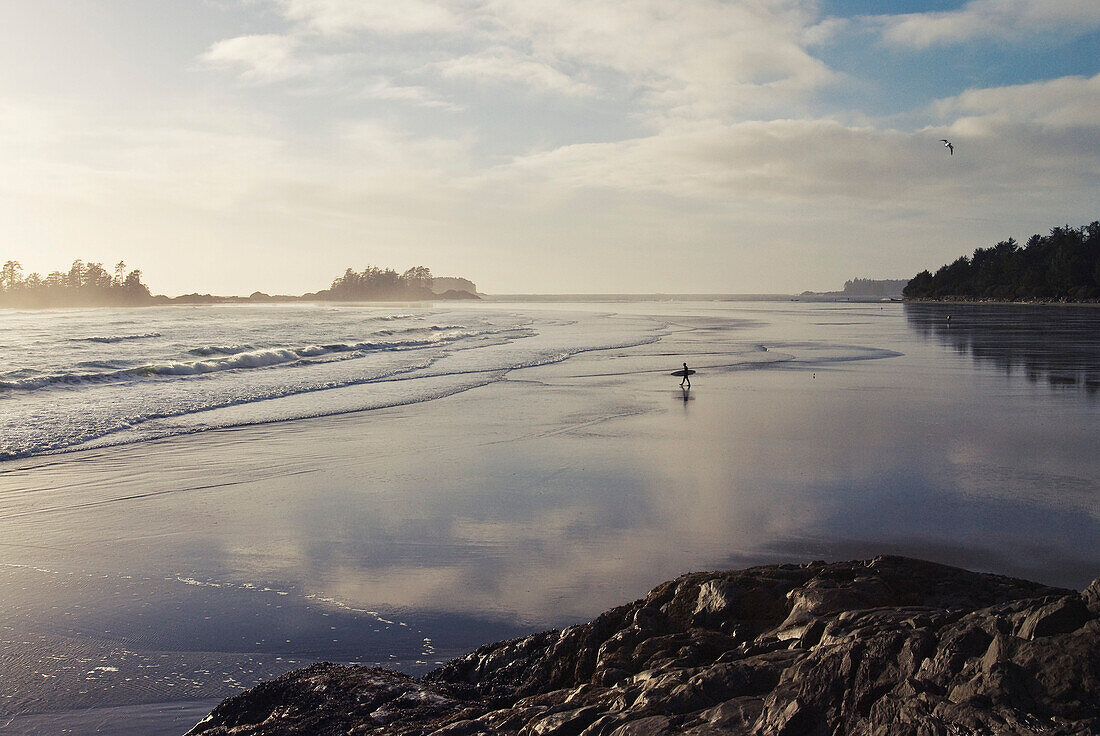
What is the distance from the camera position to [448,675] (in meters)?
4.78

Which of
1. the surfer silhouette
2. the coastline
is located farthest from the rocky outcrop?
the coastline

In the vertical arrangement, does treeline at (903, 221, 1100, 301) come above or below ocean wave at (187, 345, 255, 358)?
above

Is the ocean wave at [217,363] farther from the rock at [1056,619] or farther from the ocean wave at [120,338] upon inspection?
the rock at [1056,619]

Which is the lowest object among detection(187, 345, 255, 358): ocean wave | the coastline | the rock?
the rock

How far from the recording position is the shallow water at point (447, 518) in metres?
5.37

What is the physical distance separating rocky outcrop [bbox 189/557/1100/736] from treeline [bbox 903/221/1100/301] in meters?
106

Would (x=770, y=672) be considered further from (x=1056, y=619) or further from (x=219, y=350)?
(x=219, y=350)

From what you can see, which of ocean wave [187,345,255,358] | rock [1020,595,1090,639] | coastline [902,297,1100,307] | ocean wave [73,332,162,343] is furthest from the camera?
coastline [902,297,1100,307]

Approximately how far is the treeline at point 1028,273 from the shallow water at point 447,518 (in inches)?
3703

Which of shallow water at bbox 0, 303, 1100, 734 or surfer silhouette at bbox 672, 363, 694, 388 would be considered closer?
shallow water at bbox 0, 303, 1100, 734

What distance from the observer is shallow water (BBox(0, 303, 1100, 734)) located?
5.37 m

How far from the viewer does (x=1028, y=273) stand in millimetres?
104812

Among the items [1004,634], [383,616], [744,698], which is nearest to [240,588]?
[383,616]

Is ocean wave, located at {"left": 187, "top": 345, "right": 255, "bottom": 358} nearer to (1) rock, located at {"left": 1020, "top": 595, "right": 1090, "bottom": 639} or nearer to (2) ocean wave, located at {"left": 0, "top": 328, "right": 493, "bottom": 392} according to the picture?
(2) ocean wave, located at {"left": 0, "top": 328, "right": 493, "bottom": 392}
